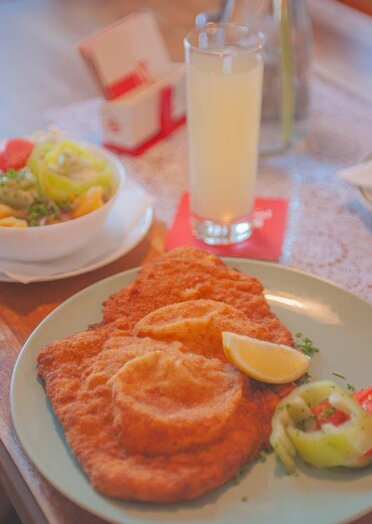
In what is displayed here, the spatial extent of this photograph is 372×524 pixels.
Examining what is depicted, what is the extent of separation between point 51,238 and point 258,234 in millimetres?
479

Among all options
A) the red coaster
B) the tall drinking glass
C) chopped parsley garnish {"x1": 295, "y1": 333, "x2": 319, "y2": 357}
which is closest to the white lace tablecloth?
the red coaster

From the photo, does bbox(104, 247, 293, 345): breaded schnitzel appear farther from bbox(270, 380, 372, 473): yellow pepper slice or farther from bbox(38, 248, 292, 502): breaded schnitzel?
bbox(270, 380, 372, 473): yellow pepper slice

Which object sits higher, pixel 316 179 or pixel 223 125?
pixel 223 125

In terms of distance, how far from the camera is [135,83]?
6.07ft

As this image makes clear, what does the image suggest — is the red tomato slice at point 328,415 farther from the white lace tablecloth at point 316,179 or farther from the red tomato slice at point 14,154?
the red tomato slice at point 14,154

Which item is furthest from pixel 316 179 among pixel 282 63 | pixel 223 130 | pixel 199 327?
pixel 199 327

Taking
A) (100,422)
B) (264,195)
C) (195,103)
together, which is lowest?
(264,195)

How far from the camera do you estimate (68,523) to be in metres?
0.92

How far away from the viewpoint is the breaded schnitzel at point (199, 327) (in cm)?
108

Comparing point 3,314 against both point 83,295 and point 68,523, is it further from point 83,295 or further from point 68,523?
point 68,523

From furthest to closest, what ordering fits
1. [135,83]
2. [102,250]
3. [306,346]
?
[135,83] < [102,250] < [306,346]

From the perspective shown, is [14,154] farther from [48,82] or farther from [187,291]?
[48,82]

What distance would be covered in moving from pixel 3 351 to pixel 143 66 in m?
0.98

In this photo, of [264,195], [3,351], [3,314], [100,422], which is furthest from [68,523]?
[264,195]
